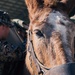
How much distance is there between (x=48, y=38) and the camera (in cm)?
338

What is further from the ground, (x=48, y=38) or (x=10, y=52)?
(x=48, y=38)

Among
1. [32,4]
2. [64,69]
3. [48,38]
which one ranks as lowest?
[64,69]

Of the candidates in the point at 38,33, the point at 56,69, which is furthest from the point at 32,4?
the point at 56,69

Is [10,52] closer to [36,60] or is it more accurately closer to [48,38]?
[36,60]

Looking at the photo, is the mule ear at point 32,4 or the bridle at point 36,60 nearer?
the bridle at point 36,60

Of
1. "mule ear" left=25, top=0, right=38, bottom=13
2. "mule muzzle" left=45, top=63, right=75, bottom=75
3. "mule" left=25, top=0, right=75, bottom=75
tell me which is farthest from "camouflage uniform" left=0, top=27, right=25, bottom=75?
"mule muzzle" left=45, top=63, right=75, bottom=75

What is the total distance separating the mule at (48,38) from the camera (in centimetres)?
321

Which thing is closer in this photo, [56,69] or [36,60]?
[56,69]

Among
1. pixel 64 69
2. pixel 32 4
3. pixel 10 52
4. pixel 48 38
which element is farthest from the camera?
pixel 10 52

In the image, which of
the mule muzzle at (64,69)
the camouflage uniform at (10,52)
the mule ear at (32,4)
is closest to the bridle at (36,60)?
the mule muzzle at (64,69)

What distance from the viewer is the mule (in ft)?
10.5

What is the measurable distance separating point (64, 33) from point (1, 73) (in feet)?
4.10

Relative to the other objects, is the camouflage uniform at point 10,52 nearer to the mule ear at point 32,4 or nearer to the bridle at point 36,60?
the bridle at point 36,60

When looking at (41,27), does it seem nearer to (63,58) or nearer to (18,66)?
(63,58)
